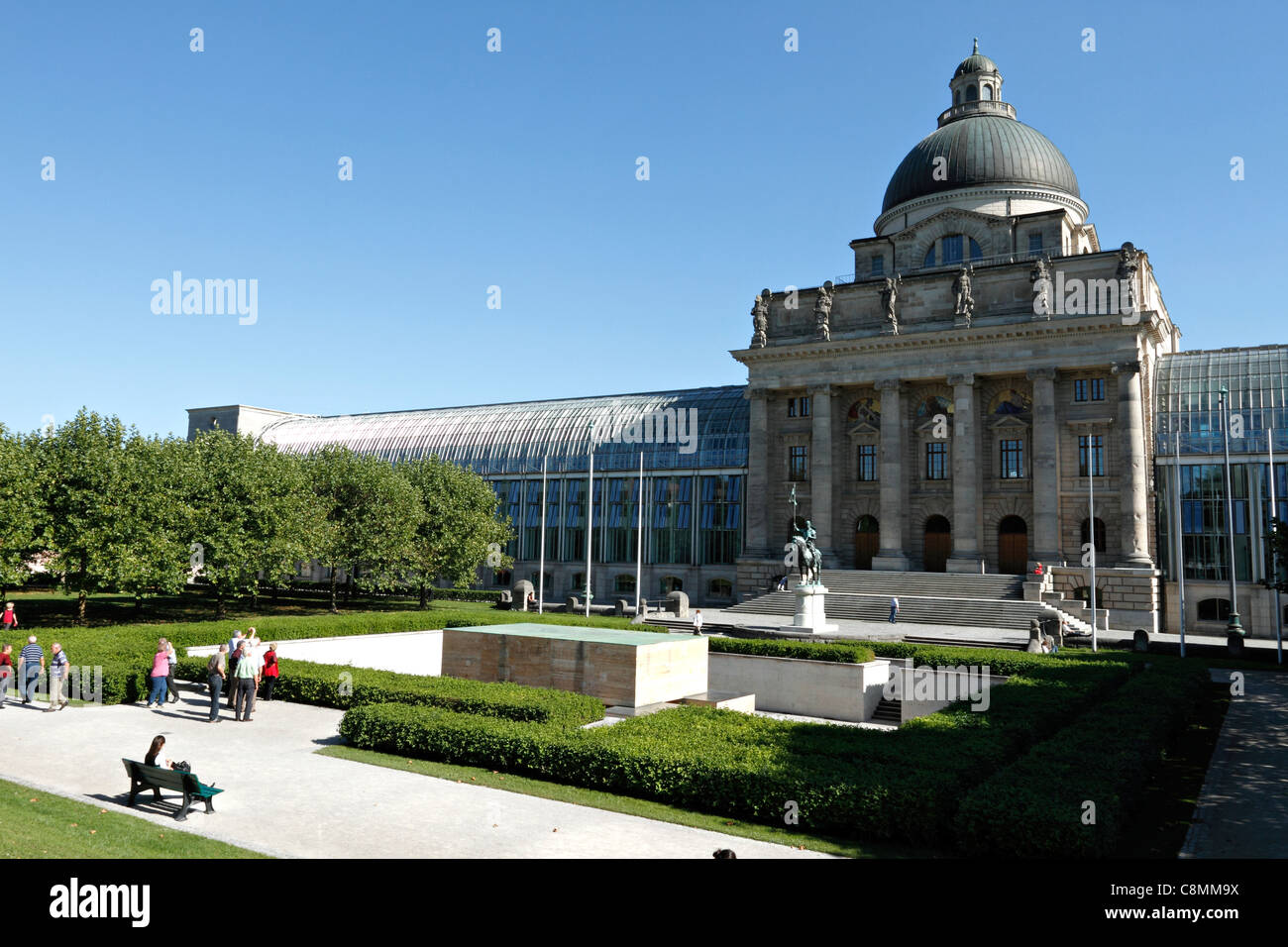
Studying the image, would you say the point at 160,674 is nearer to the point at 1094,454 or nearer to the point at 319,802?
the point at 319,802

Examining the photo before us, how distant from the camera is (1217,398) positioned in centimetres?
6147

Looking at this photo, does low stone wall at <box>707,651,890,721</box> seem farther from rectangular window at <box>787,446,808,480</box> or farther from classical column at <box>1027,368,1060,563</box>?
rectangular window at <box>787,446,808,480</box>

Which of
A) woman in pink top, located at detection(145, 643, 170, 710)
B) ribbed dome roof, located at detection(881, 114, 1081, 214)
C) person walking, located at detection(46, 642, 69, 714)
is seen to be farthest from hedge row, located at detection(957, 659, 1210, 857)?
ribbed dome roof, located at detection(881, 114, 1081, 214)

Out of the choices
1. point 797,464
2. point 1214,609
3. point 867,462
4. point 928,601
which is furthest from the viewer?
point 797,464

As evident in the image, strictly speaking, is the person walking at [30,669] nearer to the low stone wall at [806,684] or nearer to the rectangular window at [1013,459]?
the low stone wall at [806,684]

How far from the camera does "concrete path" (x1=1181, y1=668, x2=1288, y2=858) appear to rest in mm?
14883

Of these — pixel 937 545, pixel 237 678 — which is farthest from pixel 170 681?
pixel 937 545

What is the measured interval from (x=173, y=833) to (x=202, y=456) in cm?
4068

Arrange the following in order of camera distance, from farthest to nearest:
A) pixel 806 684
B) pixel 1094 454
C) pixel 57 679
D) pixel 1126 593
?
1. pixel 1094 454
2. pixel 1126 593
3. pixel 806 684
4. pixel 57 679

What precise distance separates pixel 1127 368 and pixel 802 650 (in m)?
37.3

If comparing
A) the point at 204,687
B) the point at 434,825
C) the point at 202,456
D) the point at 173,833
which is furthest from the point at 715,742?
the point at 202,456

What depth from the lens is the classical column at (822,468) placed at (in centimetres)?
6606
